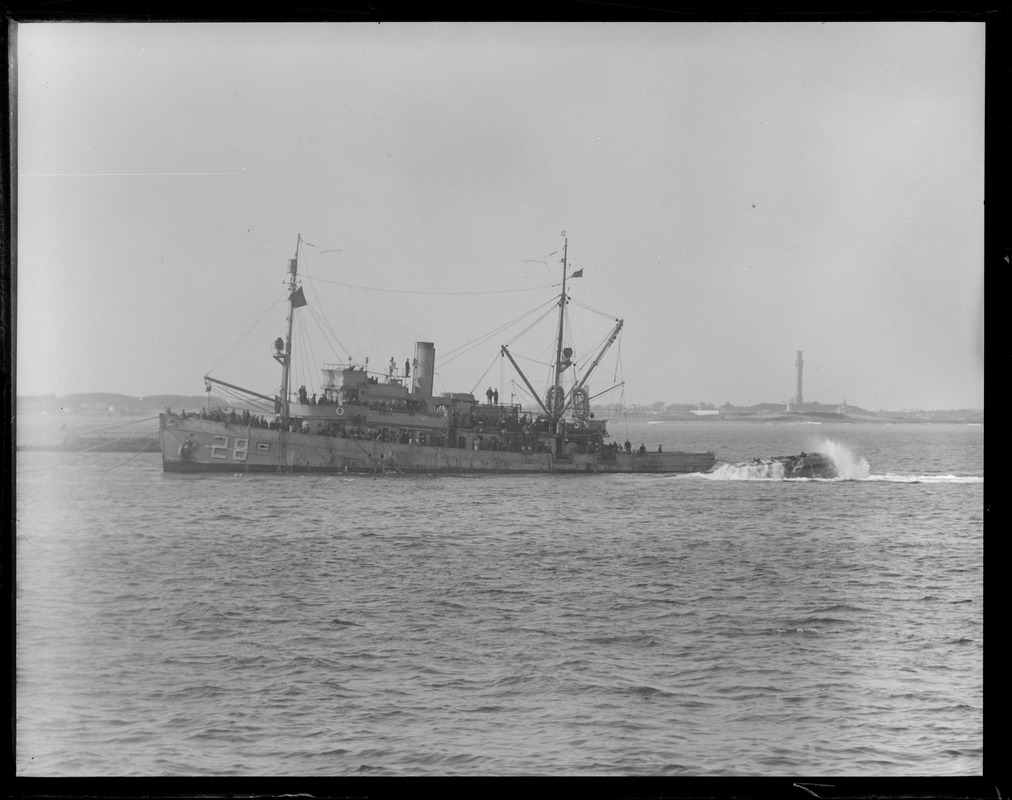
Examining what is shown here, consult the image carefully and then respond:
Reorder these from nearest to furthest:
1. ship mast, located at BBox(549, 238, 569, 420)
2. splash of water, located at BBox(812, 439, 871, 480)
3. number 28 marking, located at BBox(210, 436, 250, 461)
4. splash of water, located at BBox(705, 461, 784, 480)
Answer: ship mast, located at BBox(549, 238, 569, 420) → splash of water, located at BBox(812, 439, 871, 480) → splash of water, located at BBox(705, 461, 784, 480) → number 28 marking, located at BBox(210, 436, 250, 461)

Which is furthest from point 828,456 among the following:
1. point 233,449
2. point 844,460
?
point 233,449

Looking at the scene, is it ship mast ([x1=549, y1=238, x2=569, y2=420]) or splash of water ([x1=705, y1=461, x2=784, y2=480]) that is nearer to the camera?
ship mast ([x1=549, y1=238, x2=569, y2=420])


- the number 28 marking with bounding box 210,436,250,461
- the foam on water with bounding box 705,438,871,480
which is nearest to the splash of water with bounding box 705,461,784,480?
the foam on water with bounding box 705,438,871,480

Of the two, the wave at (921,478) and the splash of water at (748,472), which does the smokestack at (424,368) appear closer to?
the splash of water at (748,472)

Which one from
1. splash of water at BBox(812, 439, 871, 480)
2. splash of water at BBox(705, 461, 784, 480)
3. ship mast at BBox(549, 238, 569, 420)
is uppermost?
ship mast at BBox(549, 238, 569, 420)

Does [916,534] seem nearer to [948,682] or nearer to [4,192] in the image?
[948,682]

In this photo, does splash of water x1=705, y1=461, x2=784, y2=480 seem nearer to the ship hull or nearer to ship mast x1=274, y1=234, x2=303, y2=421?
the ship hull

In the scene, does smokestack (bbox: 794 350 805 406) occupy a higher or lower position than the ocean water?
higher

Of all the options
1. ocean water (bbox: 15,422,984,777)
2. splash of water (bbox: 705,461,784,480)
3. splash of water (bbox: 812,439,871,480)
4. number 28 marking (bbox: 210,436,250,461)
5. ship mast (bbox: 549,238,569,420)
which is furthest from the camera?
number 28 marking (bbox: 210,436,250,461)

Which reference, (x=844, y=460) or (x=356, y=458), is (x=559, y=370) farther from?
(x=356, y=458)
